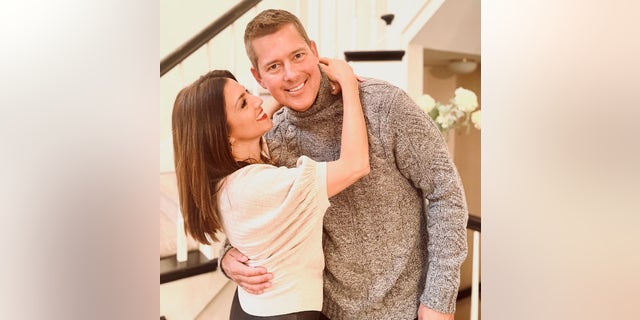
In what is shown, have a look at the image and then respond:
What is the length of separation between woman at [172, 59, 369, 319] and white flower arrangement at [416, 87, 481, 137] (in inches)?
11.5

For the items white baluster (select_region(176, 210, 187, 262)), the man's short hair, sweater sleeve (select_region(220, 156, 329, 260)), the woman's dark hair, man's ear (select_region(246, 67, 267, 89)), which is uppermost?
the man's short hair

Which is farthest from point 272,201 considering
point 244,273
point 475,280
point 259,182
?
point 475,280

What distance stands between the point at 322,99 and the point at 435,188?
0.84 ft

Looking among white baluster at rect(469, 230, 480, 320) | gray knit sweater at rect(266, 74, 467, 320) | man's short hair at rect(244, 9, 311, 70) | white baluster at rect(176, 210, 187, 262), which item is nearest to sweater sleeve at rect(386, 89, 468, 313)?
gray knit sweater at rect(266, 74, 467, 320)

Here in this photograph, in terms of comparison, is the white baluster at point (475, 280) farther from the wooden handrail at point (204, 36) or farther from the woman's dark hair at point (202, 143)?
the wooden handrail at point (204, 36)

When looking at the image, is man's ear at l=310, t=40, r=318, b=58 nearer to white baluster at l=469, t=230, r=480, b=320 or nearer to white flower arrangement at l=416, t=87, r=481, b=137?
white flower arrangement at l=416, t=87, r=481, b=137

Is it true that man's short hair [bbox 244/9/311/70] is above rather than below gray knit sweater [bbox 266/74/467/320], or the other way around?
above

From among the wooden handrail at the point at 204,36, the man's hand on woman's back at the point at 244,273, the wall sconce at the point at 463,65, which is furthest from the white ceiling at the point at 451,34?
the man's hand on woman's back at the point at 244,273

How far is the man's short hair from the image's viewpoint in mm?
752

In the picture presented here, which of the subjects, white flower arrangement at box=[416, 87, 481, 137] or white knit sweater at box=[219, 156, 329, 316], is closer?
white knit sweater at box=[219, 156, 329, 316]
